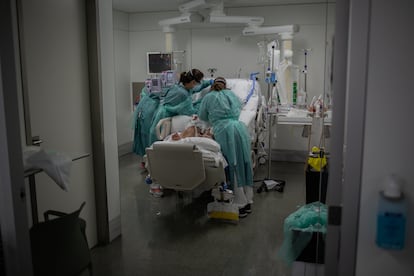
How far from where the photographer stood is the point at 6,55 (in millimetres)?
1536

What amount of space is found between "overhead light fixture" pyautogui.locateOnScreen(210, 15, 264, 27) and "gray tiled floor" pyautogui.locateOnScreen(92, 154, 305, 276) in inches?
94.3

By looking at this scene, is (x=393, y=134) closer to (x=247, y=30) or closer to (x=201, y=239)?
(x=201, y=239)

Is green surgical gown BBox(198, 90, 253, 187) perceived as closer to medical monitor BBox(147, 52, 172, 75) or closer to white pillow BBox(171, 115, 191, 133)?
white pillow BBox(171, 115, 191, 133)

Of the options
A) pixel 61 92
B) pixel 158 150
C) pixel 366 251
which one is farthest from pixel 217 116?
pixel 366 251

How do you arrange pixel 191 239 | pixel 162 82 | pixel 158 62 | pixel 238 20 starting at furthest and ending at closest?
1. pixel 158 62
2. pixel 238 20
3. pixel 162 82
4. pixel 191 239

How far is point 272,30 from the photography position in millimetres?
5250

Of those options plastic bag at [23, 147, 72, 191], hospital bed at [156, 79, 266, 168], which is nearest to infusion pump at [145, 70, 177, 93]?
hospital bed at [156, 79, 266, 168]

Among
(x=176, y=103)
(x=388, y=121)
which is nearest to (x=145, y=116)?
(x=176, y=103)

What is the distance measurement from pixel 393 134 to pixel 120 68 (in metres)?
5.47

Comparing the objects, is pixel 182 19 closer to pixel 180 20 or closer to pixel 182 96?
pixel 180 20

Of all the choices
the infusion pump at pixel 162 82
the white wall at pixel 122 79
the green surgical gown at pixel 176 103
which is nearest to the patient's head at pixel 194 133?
the green surgical gown at pixel 176 103

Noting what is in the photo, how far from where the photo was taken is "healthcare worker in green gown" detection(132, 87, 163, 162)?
5.02 meters

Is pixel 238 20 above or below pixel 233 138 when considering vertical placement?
above

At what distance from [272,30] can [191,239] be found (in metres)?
3.26
